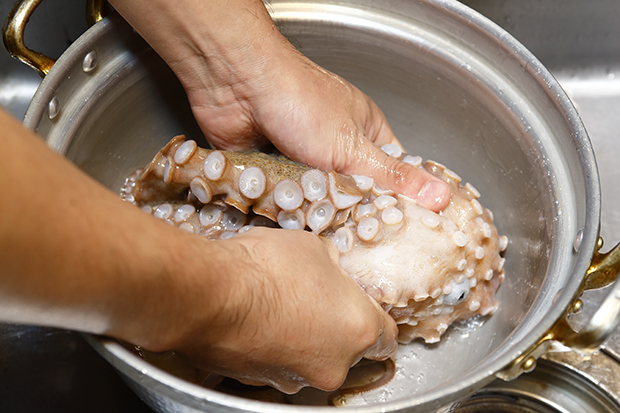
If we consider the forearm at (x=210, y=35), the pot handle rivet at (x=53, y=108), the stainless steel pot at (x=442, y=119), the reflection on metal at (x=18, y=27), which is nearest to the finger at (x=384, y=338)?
the stainless steel pot at (x=442, y=119)

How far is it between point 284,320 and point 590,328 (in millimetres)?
465

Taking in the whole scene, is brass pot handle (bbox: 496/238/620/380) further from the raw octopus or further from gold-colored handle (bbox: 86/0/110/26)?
gold-colored handle (bbox: 86/0/110/26)

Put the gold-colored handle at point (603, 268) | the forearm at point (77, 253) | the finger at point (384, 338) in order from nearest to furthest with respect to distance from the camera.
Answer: the forearm at point (77, 253), the gold-colored handle at point (603, 268), the finger at point (384, 338)

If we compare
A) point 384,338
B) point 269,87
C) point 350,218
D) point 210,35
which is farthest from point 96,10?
point 384,338

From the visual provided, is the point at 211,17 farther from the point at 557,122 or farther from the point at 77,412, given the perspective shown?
the point at 77,412

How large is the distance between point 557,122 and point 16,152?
1055mm

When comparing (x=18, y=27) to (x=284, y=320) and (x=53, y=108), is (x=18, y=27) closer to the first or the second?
(x=53, y=108)

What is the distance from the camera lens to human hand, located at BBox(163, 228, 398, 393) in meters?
0.76

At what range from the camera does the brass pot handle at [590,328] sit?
2.47ft

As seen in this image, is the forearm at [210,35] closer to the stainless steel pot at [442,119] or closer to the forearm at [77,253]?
the stainless steel pot at [442,119]

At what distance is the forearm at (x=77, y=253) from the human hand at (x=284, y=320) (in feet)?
0.24

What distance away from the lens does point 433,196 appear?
1160 millimetres

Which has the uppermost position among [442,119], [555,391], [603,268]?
[442,119]

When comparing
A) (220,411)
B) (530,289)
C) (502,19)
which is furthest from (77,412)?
(502,19)
